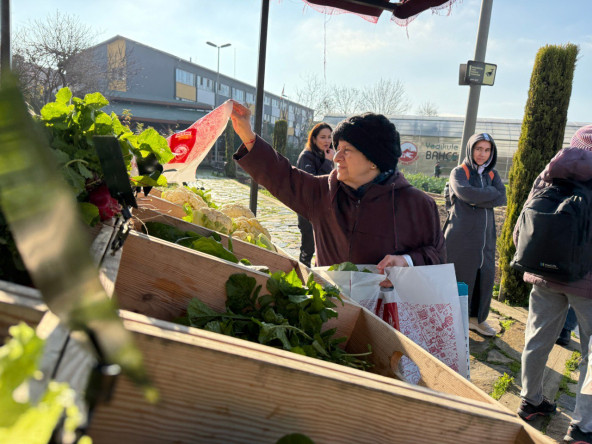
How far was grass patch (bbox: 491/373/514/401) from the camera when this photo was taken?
3540 mm

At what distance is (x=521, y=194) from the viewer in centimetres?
592

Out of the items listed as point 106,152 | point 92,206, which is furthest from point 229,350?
point 92,206

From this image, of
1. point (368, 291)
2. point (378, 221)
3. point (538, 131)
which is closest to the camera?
point (368, 291)

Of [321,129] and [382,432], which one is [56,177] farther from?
[321,129]

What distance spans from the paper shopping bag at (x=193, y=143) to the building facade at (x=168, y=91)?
27.4 metres

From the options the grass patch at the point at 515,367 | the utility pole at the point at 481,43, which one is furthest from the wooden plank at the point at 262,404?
the utility pole at the point at 481,43

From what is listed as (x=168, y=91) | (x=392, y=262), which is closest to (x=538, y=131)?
(x=392, y=262)

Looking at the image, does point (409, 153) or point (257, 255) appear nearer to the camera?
point (257, 255)

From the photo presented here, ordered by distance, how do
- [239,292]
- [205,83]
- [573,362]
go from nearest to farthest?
[239,292] → [573,362] → [205,83]

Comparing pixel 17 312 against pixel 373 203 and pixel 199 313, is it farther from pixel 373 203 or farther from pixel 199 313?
pixel 373 203

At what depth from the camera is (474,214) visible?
4.50m

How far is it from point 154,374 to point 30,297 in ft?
0.85

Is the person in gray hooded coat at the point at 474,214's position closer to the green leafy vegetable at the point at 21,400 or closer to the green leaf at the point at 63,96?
the green leaf at the point at 63,96

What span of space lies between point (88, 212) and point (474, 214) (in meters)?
4.05
